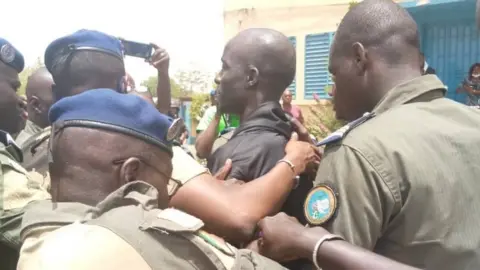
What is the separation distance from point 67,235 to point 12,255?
1.10 m

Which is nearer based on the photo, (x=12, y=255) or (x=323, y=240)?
(x=323, y=240)

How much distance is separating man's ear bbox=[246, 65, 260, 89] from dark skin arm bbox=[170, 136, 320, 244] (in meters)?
0.61

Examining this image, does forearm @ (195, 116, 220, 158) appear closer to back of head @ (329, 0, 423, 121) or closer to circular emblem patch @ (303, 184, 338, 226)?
back of head @ (329, 0, 423, 121)

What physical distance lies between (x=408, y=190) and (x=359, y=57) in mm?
545

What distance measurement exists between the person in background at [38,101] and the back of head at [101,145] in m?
2.41

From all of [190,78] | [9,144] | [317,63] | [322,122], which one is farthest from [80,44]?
[190,78]

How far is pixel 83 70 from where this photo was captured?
8.25 ft

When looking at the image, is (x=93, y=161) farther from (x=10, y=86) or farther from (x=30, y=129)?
(x=30, y=129)

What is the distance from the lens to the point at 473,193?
168cm

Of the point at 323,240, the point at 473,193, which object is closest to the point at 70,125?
the point at 323,240

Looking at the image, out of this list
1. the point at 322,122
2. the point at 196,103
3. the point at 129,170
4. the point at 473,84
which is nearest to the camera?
the point at 129,170

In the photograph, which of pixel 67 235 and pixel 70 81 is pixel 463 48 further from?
pixel 67 235

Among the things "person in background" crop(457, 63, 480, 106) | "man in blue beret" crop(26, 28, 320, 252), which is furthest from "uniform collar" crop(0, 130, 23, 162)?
"person in background" crop(457, 63, 480, 106)

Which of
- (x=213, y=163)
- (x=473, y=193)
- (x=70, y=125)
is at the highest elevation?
(x=70, y=125)
